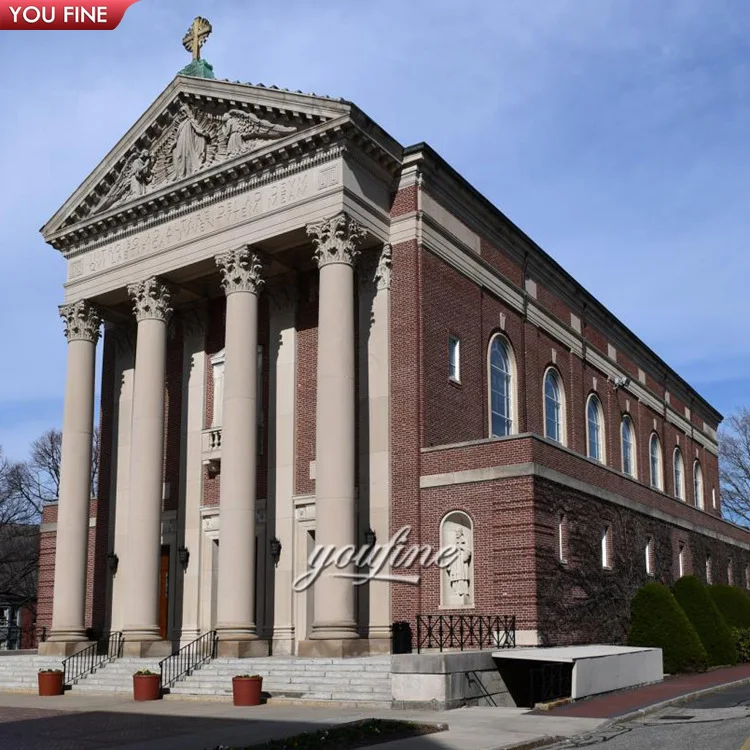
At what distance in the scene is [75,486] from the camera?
110 feet

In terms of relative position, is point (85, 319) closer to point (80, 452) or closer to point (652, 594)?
point (80, 452)

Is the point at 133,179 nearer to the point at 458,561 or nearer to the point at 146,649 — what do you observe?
the point at 146,649

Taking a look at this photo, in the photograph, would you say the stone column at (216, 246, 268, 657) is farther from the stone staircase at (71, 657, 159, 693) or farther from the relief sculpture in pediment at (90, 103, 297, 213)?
the relief sculpture in pediment at (90, 103, 297, 213)

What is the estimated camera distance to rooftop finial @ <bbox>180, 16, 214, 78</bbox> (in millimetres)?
34656

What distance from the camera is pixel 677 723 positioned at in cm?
1808

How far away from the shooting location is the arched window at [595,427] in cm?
4341

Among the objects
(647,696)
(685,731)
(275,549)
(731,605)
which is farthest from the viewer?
(731,605)

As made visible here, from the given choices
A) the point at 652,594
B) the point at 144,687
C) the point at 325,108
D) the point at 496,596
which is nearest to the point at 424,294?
the point at 325,108

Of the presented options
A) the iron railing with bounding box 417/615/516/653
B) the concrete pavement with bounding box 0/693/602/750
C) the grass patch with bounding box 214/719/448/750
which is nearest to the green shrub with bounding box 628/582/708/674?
the iron railing with bounding box 417/615/516/653

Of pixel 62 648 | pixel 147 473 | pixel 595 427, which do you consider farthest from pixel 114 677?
pixel 595 427

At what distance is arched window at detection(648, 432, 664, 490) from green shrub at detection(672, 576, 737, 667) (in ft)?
60.1

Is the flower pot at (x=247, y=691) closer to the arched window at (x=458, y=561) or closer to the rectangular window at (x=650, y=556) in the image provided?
the arched window at (x=458, y=561)

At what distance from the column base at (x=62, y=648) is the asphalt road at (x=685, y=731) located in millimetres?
18858

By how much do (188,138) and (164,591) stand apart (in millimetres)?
14662
